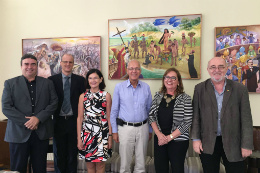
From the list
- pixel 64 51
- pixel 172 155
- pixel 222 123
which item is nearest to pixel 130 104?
pixel 172 155

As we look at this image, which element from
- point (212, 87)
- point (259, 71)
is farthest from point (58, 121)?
point (259, 71)

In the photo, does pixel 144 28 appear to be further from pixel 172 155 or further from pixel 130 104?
pixel 172 155

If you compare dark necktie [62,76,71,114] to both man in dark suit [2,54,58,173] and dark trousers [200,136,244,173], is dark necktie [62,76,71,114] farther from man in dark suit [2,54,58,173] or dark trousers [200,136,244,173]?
dark trousers [200,136,244,173]

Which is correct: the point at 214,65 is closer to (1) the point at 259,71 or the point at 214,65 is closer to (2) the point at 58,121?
(1) the point at 259,71

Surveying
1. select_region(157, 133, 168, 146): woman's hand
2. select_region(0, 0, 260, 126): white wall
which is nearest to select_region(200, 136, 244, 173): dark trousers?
select_region(157, 133, 168, 146): woman's hand

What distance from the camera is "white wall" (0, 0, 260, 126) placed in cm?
281

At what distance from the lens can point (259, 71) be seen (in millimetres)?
2738

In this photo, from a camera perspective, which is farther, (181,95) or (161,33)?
(161,33)

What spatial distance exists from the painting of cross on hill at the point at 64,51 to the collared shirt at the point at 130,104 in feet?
3.49

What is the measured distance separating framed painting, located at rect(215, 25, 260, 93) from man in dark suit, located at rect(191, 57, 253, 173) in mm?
1028

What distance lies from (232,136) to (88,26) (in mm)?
2683

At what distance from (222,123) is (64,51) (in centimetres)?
270

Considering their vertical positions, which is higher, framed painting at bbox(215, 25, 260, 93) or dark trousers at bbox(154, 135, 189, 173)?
framed painting at bbox(215, 25, 260, 93)

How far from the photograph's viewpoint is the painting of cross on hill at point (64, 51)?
321 cm
